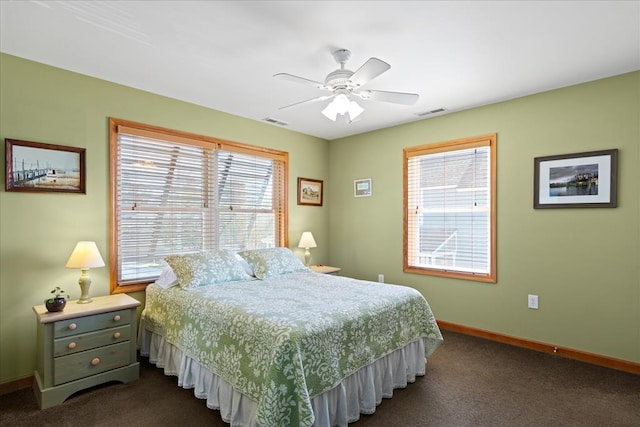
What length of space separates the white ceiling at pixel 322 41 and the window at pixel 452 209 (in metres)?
0.79

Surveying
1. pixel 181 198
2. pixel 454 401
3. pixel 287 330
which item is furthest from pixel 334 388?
pixel 181 198

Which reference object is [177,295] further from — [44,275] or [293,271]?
[293,271]

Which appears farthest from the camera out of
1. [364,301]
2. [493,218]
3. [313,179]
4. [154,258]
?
[313,179]

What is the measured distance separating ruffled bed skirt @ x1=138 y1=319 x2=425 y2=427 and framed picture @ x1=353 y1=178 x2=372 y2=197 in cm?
240

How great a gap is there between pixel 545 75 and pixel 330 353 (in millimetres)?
2917

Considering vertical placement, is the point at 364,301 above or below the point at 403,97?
below

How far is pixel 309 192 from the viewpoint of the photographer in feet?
16.2

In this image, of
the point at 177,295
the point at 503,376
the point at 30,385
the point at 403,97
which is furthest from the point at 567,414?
the point at 30,385

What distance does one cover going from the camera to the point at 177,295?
2791 mm

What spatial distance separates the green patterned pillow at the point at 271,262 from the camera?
11.4 ft

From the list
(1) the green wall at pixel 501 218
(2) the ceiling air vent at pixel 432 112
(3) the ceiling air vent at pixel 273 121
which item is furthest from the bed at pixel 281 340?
(2) the ceiling air vent at pixel 432 112

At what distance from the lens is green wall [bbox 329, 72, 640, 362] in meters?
2.90

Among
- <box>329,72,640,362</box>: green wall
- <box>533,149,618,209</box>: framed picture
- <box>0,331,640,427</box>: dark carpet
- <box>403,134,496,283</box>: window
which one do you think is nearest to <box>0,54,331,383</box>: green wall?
<box>0,331,640,427</box>: dark carpet

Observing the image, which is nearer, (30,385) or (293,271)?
(30,385)
